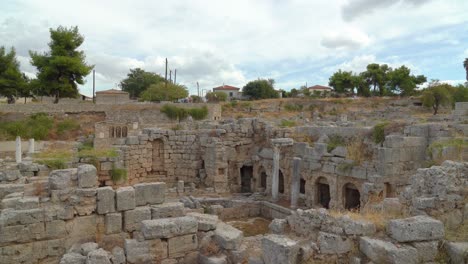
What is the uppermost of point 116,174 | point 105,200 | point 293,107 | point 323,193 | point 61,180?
point 293,107

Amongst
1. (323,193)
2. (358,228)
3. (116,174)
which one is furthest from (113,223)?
(323,193)

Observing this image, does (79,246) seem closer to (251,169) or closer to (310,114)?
(251,169)

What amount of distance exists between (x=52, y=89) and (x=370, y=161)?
30.8 metres

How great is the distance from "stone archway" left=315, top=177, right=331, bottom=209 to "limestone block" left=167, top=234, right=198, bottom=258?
9019 mm

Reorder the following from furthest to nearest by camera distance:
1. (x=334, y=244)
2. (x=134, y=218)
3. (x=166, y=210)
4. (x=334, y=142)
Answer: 1. (x=334, y=142)
2. (x=166, y=210)
3. (x=134, y=218)
4. (x=334, y=244)

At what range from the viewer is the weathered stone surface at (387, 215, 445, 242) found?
5646 millimetres

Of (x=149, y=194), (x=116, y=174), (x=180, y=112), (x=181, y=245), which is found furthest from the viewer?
(x=180, y=112)

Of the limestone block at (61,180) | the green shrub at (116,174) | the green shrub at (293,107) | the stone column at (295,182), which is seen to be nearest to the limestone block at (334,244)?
the limestone block at (61,180)

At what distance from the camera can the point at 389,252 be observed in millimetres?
5422

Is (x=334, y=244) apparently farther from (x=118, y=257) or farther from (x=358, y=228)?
(x=118, y=257)

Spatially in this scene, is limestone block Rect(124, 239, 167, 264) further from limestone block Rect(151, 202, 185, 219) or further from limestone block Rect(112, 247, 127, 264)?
limestone block Rect(151, 202, 185, 219)

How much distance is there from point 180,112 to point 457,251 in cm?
2954

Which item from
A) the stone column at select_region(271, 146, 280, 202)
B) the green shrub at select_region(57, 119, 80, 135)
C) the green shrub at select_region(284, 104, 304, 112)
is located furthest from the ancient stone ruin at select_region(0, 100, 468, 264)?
the green shrub at select_region(284, 104, 304, 112)

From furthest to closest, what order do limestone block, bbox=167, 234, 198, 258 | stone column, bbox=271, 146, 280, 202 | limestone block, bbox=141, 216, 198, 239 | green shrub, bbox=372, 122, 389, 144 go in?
stone column, bbox=271, 146, 280, 202 < green shrub, bbox=372, 122, 389, 144 < limestone block, bbox=167, 234, 198, 258 < limestone block, bbox=141, 216, 198, 239
